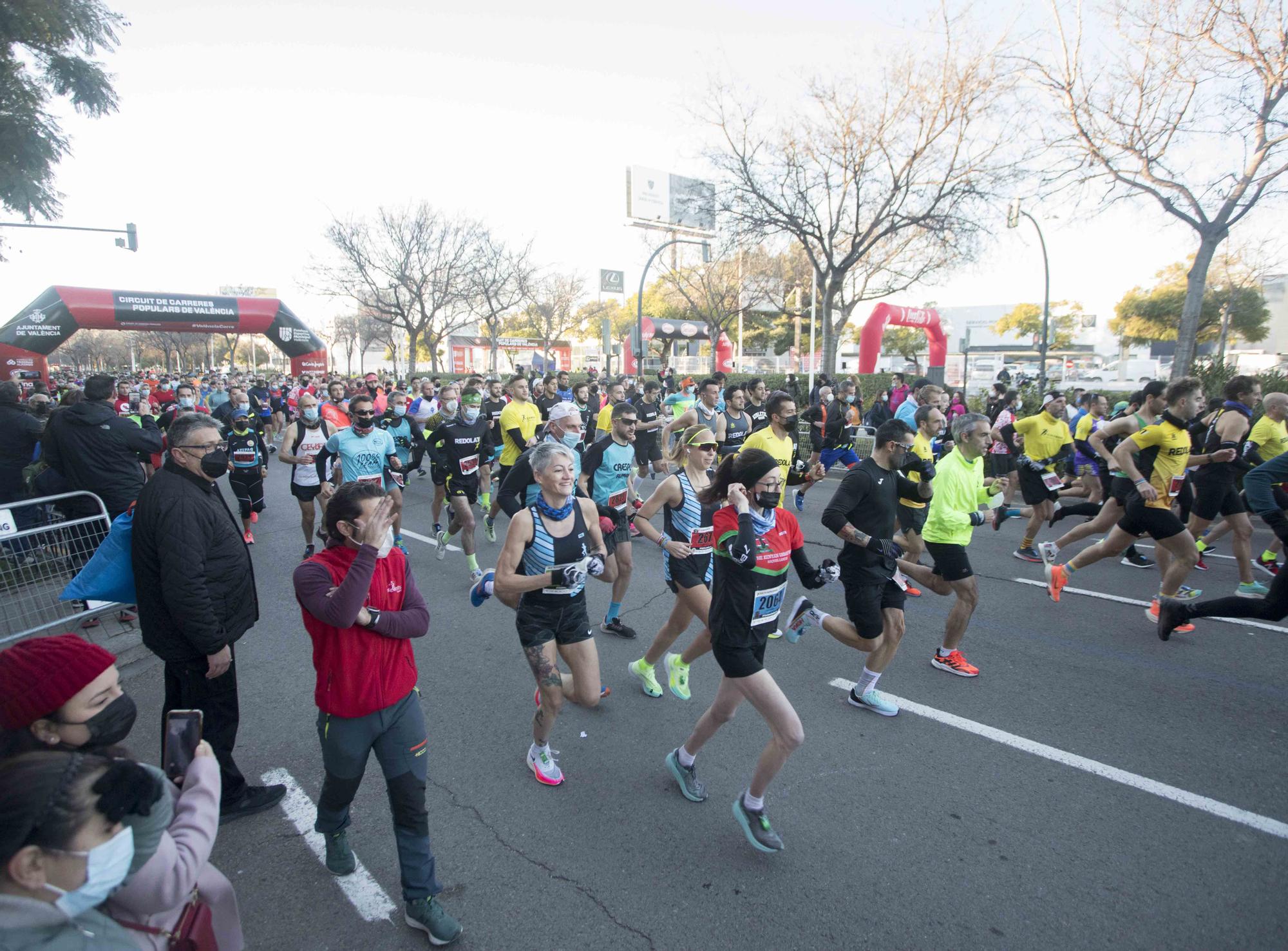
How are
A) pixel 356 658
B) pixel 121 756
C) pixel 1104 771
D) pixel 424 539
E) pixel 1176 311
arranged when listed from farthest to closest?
pixel 1176 311
pixel 424 539
pixel 1104 771
pixel 356 658
pixel 121 756

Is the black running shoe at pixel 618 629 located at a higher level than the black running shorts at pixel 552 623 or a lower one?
lower

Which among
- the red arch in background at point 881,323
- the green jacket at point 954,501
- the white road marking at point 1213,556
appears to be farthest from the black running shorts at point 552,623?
the red arch in background at point 881,323

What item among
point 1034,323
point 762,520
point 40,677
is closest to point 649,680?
point 762,520

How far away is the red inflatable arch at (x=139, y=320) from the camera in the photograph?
21.8 m

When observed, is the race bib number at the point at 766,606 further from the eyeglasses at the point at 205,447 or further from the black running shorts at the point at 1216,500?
the black running shorts at the point at 1216,500

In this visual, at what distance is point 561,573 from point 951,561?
3.04 metres

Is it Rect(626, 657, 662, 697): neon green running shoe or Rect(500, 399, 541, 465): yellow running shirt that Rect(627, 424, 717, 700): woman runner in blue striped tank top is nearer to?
Rect(626, 657, 662, 697): neon green running shoe

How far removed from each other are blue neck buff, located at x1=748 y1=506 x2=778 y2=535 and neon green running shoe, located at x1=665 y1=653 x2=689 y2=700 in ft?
5.19

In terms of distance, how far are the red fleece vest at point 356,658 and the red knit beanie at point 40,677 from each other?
782 millimetres

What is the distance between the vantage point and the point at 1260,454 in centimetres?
692

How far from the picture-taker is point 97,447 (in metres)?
6.42

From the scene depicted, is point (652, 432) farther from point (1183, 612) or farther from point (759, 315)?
point (759, 315)

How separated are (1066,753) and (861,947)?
2079mm

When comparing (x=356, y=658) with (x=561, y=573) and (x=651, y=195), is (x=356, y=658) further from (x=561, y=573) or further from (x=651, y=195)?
(x=651, y=195)
